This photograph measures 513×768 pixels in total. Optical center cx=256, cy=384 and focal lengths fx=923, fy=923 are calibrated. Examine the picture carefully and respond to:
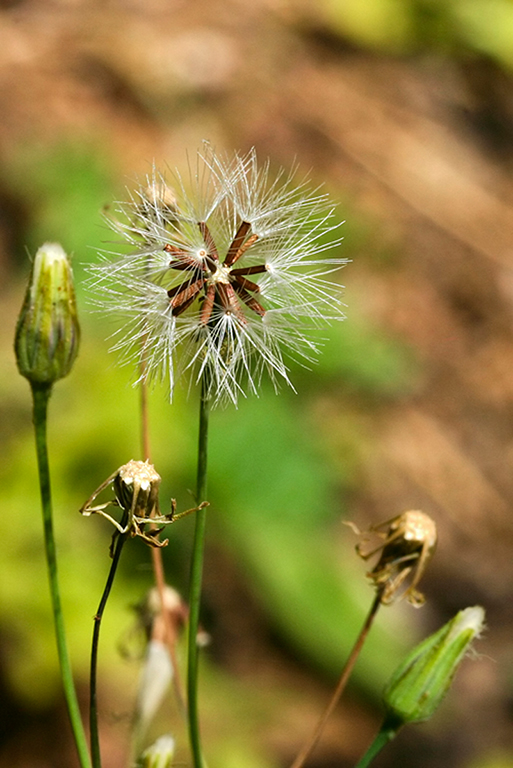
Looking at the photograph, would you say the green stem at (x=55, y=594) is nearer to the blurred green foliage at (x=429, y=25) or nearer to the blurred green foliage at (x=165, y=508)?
the blurred green foliage at (x=165, y=508)

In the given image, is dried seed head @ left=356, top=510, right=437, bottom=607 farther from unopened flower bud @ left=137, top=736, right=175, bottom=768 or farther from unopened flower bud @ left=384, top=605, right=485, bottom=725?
unopened flower bud @ left=137, top=736, right=175, bottom=768

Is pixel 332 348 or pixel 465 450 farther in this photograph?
pixel 465 450

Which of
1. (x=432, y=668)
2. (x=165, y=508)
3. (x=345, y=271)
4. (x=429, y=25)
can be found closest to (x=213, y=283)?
(x=432, y=668)

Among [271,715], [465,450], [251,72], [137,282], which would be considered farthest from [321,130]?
[137,282]

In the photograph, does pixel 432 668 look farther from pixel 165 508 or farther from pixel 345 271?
pixel 345 271

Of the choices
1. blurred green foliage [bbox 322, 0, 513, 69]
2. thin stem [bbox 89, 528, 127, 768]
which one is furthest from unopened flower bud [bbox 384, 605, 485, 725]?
blurred green foliage [bbox 322, 0, 513, 69]

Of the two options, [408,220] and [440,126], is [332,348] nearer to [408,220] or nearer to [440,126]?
[408,220]
